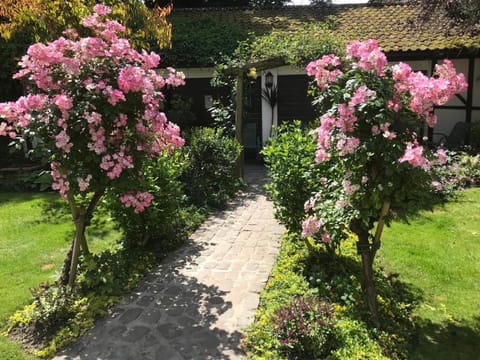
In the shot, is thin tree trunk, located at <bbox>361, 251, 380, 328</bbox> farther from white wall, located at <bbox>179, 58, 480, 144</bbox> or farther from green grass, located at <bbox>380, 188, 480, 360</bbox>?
white wall, located at <bbox>179, 58, 480, 144</bbox>

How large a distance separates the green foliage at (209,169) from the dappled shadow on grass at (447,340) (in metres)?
4.53

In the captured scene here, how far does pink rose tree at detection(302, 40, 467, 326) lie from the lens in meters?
3.50

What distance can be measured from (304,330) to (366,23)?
1184 cm

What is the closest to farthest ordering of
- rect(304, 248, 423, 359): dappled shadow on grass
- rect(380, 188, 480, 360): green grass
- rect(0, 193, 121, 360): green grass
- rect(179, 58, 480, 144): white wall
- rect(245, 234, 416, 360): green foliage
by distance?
1. rect(245, 234, 416, 360): green foliage
2. rect(304, 248, 423, 359): dappled shadow on grass
3. rect(380, 188, 480, 360): green grass
4. rect(0, 193, 121, 360): green grass
5. rect(179, 58, 480, 144): white wall

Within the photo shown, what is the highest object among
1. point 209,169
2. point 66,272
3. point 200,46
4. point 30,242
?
point 200,46

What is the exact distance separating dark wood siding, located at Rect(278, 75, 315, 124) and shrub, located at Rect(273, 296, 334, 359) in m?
9.31

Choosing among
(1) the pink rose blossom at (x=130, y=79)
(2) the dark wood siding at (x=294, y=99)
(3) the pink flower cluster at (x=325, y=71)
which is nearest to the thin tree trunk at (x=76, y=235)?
(1) the pink rose blossom at (x=130, y=79)

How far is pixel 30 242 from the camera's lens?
6.26 m

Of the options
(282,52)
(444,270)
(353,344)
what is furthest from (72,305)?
(282,52)

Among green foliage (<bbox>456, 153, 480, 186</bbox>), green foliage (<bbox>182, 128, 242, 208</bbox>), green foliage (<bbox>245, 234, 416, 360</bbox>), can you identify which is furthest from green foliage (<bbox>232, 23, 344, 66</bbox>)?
green foliage (<bbox>245, 234, 416, 360</bbox>)

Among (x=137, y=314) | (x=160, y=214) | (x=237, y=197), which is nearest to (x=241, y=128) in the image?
(x=237, y=197)

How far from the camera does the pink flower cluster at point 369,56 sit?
11.5ft

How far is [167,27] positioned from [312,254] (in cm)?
381

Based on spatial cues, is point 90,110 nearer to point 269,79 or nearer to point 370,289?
point 370,289
